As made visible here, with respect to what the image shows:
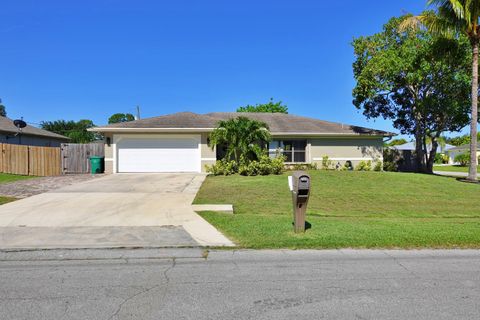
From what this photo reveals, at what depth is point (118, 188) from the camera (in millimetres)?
13562

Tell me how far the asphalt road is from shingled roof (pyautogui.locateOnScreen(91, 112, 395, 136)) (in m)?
14.9

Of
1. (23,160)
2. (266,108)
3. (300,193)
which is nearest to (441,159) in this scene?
(266,108)

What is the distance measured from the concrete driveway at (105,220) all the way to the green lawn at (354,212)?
27.7 inches

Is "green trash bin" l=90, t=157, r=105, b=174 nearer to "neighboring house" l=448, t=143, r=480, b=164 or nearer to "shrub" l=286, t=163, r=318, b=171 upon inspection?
"shrub" l=286, t=163, r=318, b=171

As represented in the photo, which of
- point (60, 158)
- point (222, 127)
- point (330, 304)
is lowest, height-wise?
point (330, 304)

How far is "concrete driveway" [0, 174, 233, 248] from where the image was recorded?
6.29 m

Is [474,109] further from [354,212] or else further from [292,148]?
[354,212]

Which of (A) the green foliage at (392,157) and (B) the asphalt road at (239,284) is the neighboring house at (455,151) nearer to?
(A) the green foliage at (392,157)

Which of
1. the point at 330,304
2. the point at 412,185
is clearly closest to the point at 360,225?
the point at 330,304

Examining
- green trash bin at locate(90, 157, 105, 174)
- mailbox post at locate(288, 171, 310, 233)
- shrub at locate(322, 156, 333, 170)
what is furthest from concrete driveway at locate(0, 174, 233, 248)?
shrub at locate(322, 156, 333, 170)

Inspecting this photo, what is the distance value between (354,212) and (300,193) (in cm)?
442

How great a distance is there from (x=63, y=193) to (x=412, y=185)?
1440 centimetres

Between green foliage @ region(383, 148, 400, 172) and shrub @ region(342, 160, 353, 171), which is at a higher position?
green foliage @ region(383, 148, 400, 172)

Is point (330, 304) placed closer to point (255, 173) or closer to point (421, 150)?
point (255, 173)
